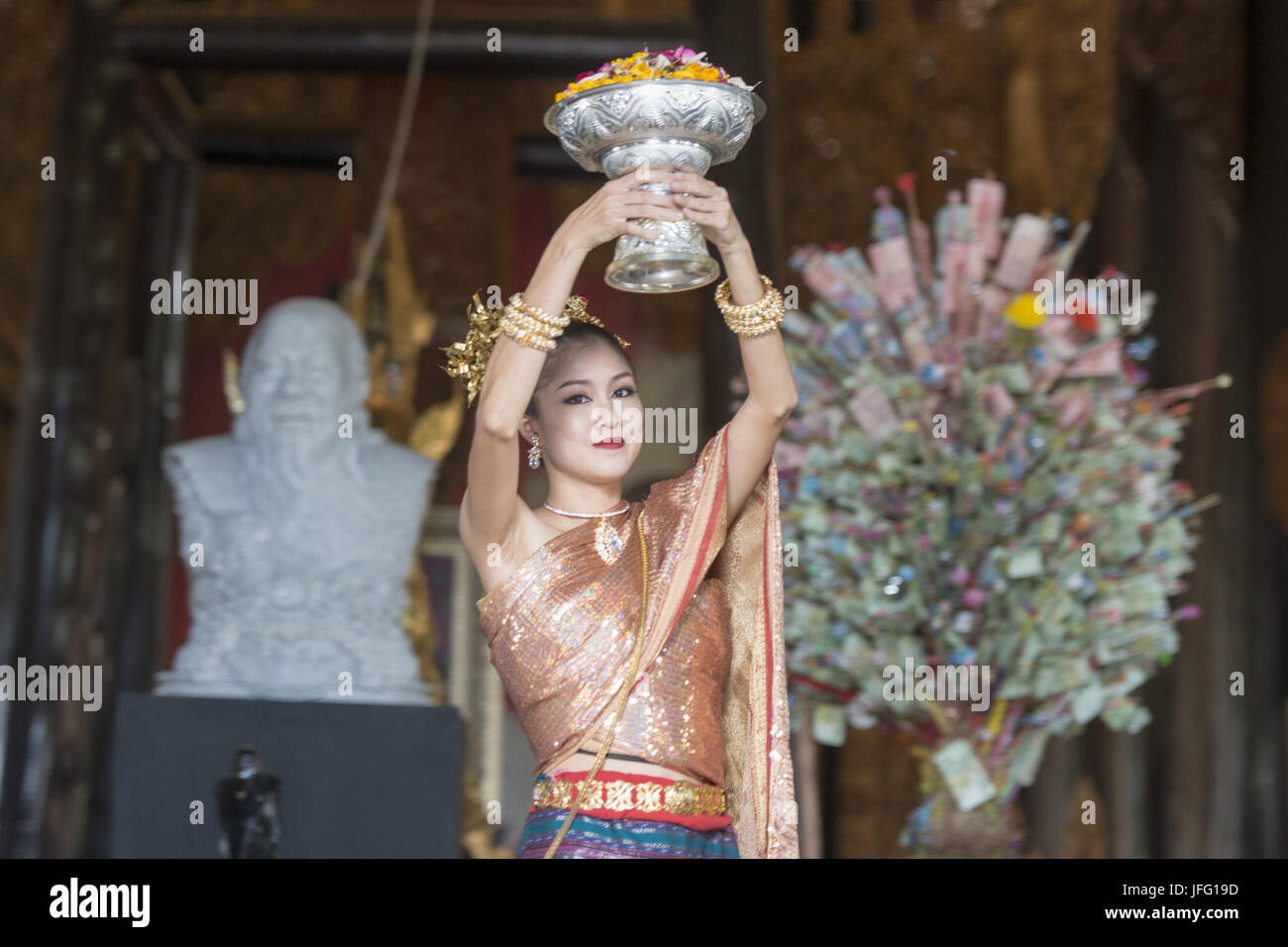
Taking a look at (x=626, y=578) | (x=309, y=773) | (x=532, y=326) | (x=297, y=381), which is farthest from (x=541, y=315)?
(x=297, y=381)

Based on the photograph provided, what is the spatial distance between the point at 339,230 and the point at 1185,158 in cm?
288

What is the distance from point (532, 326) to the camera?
1932 mm

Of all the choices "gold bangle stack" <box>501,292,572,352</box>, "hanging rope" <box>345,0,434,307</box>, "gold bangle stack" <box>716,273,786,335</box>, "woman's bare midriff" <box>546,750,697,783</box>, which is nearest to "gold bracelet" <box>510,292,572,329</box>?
"gold bangle stack" <box>501,292,572,352</box>

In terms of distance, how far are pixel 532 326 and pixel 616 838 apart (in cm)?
63

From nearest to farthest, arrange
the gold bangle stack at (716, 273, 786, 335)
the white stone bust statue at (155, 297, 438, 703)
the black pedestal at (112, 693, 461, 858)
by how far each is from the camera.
A: 1. the gold bangle stack at (716, 273, 786, 335)
2. the black pedestal at (112, 693, 461, 858)
3. the white stone bust statue at (155, 297, 438, 703)

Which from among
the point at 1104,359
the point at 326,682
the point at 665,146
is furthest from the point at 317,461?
the point at 665,146

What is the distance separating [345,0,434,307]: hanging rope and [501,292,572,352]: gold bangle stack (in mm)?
2843

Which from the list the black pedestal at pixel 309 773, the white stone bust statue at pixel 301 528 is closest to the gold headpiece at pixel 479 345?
the black pedestal at pixel 309 773

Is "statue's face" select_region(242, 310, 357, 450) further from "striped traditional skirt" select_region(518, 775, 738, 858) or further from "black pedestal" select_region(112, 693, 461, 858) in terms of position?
"striped traditional skirt" select_region(518, 775, 738, 858)

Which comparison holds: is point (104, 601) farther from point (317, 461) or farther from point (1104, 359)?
point (1104, 359)

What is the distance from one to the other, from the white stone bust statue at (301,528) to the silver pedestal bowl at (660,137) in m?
2.06

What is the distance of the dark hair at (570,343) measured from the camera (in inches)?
83.6

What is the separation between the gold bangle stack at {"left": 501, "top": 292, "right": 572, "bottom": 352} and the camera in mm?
1931

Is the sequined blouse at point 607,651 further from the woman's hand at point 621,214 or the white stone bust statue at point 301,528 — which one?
the white stone bust statue at point 301,528
